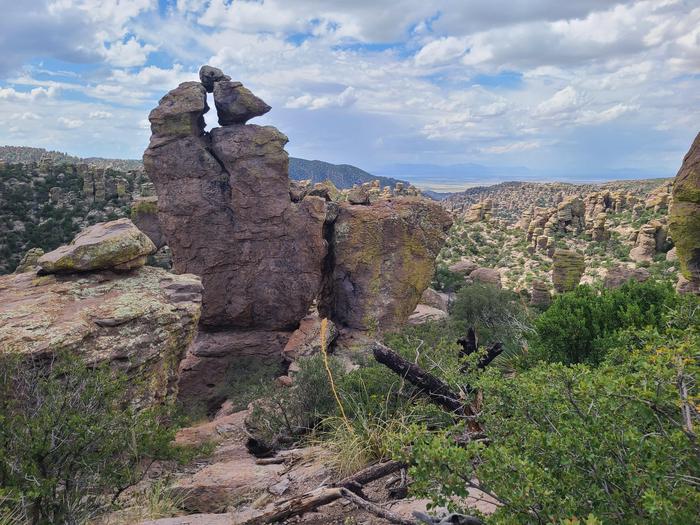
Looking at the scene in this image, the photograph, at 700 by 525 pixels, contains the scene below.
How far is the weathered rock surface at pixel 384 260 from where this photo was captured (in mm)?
17766

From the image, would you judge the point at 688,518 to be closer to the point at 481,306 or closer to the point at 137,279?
the point at 137,279

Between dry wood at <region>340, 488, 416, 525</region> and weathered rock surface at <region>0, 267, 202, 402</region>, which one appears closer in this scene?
dry wood at <region>340, 488, 416, 525</region>

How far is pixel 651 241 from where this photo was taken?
36.5 m

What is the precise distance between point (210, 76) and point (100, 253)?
11165mm

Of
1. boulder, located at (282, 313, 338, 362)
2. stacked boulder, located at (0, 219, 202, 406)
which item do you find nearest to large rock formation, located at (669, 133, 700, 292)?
boulder, located at (282, 313, 338, 362)

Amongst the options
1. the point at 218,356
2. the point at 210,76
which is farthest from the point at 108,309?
the point at 210,76

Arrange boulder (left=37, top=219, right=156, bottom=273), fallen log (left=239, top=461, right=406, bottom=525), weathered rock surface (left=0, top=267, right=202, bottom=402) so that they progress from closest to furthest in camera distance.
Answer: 1. fallen log (left=239, top=461, right=406, bottom=525)
2. weathered rock surface (left=0, top=267, right=202, bottom=402)
3. boulder (left=37, top=219, right=156, bottom=273)

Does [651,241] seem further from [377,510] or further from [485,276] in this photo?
[377,510]

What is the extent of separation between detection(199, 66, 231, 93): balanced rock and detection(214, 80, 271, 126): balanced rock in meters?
0.44

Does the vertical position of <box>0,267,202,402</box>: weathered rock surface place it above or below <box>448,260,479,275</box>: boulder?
above

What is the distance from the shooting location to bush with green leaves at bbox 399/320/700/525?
8.86 feet

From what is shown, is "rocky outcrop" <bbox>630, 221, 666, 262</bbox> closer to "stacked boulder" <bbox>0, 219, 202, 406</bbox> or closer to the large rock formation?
the large rock formation

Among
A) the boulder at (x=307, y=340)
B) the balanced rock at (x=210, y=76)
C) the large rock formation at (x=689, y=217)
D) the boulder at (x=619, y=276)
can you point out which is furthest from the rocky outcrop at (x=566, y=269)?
the balanced rock at (x=210, y=76)

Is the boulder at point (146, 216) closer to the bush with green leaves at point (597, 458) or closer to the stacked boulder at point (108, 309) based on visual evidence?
the stacked boulder at point (108, 309)
